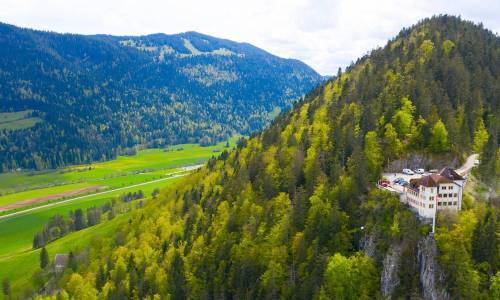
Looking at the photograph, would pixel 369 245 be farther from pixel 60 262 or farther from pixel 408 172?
pixel 60 262

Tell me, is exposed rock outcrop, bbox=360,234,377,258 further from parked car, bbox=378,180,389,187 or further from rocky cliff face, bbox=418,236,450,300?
parked car, bbox=378,180,389,187

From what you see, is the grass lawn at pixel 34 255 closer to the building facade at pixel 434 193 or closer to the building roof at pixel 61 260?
the building roof at pixel 61 260

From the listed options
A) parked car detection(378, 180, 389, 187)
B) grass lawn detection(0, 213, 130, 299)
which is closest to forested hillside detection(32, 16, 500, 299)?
parked car detection(378, 180, 389, 187)

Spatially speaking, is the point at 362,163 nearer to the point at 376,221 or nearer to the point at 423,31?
the point at 376,221

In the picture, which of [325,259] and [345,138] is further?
[345,138]

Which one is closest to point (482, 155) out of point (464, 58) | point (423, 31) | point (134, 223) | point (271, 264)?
point (271, 264)

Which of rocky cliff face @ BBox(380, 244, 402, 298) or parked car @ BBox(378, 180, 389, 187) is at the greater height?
parked car @ BBox(378, 180, 389, 187)

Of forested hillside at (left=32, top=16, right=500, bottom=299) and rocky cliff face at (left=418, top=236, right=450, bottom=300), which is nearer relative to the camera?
rocky cliff face at (left=418, top=236, right=450, bottom=300)
